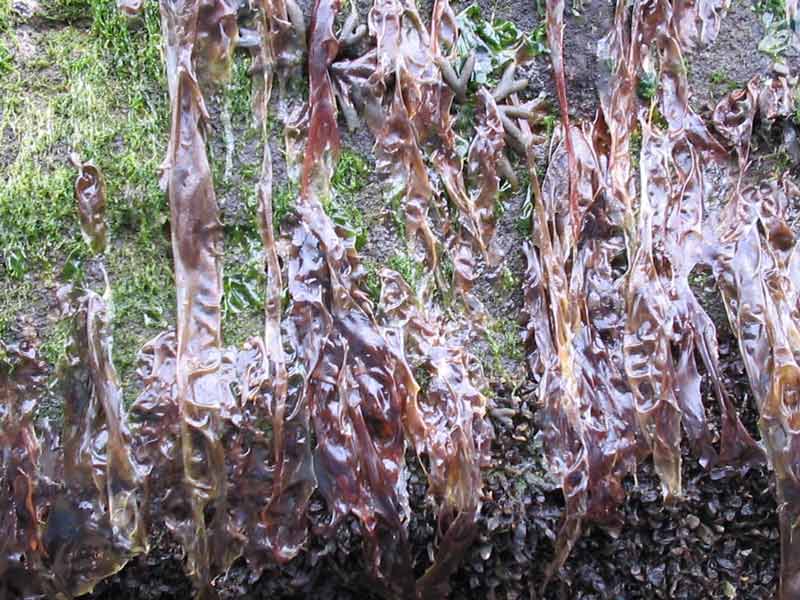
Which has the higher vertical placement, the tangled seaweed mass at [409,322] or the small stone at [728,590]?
the tangled seaweed mass at [409,322]

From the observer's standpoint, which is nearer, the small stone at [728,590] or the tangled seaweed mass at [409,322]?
the tangled seaweed mass at [409,322]

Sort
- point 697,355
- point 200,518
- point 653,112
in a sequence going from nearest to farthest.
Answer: point 200,518 < point 697,355 < point 653,112

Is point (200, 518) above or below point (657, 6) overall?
below

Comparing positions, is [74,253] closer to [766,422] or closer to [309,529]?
[309,529]

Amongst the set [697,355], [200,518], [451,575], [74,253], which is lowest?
[451,575]

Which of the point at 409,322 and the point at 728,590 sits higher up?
the point at 409,322

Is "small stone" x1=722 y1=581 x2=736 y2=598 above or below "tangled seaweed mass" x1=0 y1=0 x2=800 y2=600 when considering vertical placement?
below

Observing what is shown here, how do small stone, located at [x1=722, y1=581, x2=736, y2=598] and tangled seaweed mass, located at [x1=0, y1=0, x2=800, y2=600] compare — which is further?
small stone, located at [x1=722, y1=581, x2=736, y2=598]

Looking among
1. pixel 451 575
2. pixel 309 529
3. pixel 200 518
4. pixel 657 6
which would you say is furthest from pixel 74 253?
pixel 657 6
